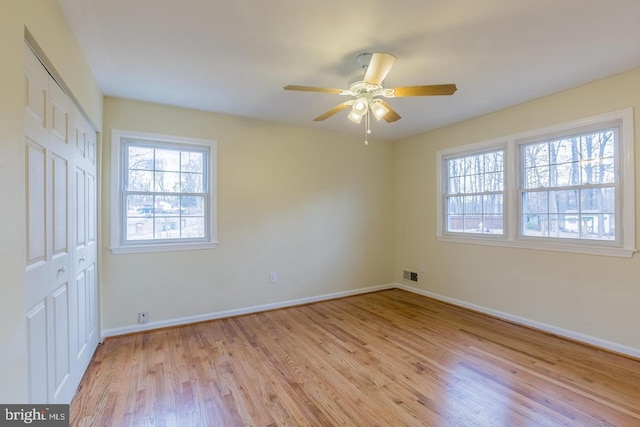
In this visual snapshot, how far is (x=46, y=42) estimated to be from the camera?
1.53 metres

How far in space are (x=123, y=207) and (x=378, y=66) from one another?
114 inches

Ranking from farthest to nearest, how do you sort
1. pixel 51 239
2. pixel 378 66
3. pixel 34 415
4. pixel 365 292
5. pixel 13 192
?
pixel 365 292
pixel 378 66
pixel 51 239
pixel 34 415
pixel 13 192

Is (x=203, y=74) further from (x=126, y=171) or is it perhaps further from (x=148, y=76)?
(x=126, y=171)

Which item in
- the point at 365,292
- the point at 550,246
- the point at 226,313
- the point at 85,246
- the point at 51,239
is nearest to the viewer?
the point at 51,239

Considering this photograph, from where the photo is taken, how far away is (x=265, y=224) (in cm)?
395

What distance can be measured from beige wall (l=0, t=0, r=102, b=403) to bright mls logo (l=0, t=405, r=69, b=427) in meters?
0.04

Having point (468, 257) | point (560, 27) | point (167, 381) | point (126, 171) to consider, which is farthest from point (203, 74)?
point (468, 257)

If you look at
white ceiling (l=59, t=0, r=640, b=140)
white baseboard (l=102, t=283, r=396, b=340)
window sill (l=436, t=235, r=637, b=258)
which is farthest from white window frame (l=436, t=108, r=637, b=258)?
white baseboard (l=102, t=283, r=396, b=340)

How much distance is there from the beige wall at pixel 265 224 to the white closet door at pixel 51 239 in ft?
3.04

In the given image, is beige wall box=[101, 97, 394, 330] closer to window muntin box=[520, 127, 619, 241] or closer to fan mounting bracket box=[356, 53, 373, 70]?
fan mounting bracket box=[356, 53, 373, 70]

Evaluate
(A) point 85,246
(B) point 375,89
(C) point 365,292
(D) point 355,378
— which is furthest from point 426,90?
(C) point 365,292

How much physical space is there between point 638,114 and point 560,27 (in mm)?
1368

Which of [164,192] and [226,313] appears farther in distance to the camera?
[226,313]

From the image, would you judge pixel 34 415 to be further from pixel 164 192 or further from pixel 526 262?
pixel 526 262
